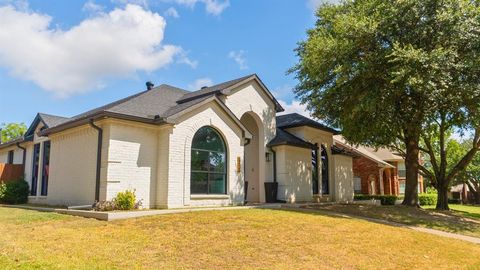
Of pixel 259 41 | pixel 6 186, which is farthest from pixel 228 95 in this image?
pixel 6 186

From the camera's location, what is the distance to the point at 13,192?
19750 mm

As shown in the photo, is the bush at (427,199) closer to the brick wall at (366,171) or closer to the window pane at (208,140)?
the brick wall at (366,171)

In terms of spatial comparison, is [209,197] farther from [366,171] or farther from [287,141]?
[366,171]

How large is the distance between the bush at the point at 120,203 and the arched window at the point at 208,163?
265 centimetres

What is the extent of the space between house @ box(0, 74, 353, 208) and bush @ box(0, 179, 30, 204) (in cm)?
47

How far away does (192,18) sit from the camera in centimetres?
1647

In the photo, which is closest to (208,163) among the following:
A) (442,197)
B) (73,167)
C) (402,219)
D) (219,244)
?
(73,167)

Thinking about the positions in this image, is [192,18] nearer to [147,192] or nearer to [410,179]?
[147,192]

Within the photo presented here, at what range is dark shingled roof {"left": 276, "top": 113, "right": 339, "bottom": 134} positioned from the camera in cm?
2234

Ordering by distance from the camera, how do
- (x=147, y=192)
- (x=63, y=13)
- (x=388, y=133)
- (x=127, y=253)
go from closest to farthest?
(x=127, y=253), (x=63, y=13), (x=147, y=192), (x=388, y=133)

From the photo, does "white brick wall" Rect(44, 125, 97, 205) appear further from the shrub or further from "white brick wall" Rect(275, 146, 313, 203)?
"white brick wall" Rect(275, 146, 313, 203)

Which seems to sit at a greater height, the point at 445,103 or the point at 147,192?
the point at 445,103

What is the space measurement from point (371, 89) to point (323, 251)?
36.1ft

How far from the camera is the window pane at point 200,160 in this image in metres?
15.8
